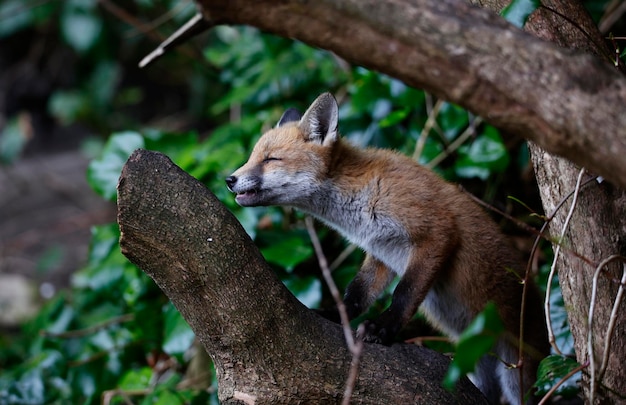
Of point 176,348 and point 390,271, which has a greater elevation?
point 390,271

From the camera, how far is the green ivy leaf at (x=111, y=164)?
217 inches

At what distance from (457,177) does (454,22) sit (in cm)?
378

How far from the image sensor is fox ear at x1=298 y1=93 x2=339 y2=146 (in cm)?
424

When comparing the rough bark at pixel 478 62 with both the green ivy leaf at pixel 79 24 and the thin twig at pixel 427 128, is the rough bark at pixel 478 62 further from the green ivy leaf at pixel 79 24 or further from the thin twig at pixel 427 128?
the green ivy leaf at pixel 79 24

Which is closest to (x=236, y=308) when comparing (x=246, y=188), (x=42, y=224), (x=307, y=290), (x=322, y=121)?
(x=246, y=188)

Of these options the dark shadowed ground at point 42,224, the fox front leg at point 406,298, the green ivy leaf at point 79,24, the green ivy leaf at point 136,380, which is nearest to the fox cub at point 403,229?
the fox front leg at point 406,298

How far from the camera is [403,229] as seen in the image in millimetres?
3891

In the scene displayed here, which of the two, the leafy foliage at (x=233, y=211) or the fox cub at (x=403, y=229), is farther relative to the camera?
the leafy foliage at (x=233, y=211)

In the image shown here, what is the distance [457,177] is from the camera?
19.3ft

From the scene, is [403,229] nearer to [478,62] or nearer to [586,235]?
[586,235]

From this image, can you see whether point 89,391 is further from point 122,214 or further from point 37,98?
point 37,98

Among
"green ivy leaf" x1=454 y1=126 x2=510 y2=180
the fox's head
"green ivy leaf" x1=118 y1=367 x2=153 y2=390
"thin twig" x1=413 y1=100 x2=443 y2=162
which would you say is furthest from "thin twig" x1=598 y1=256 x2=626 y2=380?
"green ivy leaf" x1=118 y1=367 x2=153 y2=390

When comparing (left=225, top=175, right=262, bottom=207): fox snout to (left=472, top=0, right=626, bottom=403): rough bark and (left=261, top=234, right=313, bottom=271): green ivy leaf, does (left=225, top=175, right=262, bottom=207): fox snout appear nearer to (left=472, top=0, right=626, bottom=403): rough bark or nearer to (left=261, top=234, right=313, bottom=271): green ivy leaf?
(left=261, top=234, right=313, bottom=271): green ivy leaf

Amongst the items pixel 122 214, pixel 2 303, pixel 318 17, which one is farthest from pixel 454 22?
pixel 2 303
